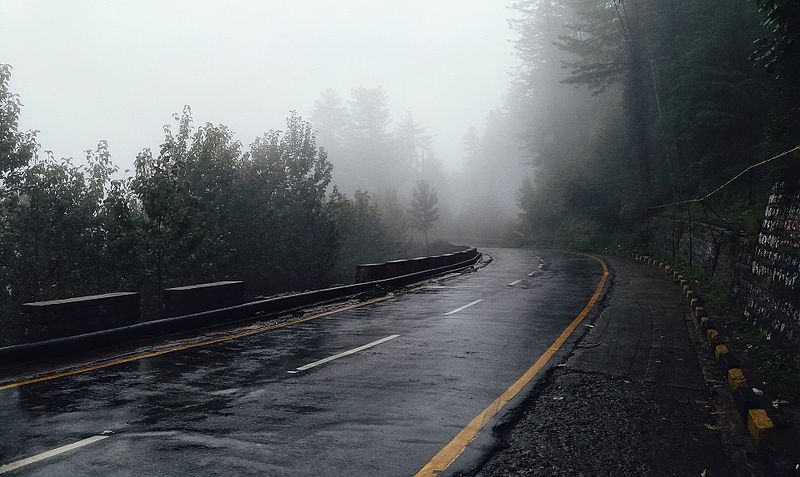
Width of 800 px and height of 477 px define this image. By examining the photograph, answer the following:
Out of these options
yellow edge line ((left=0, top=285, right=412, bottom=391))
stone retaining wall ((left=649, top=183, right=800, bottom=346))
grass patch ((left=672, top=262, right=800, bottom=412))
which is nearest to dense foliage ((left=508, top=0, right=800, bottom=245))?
stone retaining wall ((left=649, top=183, right=800, bottom=346))

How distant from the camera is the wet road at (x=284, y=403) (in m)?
4.94

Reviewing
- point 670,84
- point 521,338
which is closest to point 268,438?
point 521,338

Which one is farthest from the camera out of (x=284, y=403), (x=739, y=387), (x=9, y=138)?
(x=9, y=138)

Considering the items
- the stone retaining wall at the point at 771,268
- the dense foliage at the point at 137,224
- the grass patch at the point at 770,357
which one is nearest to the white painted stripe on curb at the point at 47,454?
the grass patch at the point at 770,357

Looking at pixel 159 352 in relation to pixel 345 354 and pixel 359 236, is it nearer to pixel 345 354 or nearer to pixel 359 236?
pixel 345 354

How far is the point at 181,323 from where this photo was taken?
461 inches

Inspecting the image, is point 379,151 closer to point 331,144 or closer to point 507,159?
point 331,144

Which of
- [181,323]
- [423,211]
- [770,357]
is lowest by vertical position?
[770,357]

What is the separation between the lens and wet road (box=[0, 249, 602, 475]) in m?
4.94

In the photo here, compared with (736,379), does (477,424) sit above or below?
above

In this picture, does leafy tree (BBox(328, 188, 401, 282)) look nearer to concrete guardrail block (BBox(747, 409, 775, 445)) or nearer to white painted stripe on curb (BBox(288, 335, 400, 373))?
white painted stripe on curb (BBox(288, 335, 400, 373))


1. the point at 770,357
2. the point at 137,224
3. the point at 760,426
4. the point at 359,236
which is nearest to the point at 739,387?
the point at 760,426

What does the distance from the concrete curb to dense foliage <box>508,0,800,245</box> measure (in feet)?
38.4

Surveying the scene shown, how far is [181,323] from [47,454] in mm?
6836
